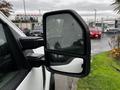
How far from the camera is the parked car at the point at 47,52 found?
163 cm

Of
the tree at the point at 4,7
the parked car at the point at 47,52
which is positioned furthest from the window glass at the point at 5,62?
the tree at the point at 4,7

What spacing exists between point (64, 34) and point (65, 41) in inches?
1.7

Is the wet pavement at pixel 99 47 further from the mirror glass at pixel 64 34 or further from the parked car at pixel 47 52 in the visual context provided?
the mirror glass at pixel 64 34

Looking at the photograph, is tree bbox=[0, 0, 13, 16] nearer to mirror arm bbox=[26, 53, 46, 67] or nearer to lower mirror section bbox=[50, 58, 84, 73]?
mirror arm bbox=[26, 53, 46, 67]

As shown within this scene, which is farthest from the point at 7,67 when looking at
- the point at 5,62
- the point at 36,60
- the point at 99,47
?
the point at 99,47

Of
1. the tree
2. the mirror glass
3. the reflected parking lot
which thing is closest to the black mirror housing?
the mirror glass

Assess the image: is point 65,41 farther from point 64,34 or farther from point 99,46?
point 99,46

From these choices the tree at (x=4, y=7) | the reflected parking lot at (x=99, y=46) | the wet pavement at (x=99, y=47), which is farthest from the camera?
the reflected parking lot at (x=99, y=46)

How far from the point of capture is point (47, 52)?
5.78 feet

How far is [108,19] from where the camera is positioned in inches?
3406

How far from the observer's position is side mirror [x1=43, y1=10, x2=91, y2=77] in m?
1.59

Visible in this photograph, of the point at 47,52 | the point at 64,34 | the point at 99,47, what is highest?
the point at 64,34

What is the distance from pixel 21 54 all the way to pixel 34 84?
0.71 ft

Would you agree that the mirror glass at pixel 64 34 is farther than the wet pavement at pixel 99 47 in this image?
No
